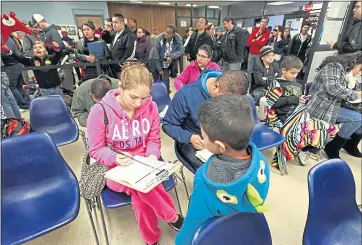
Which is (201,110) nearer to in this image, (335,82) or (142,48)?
(335,82)

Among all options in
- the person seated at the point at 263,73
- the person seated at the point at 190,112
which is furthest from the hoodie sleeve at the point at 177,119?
the person seated at the point at 263,73

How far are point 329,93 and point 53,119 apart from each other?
2.58 meters

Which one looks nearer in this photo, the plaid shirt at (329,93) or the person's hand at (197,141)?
the person's hand at (197,141)

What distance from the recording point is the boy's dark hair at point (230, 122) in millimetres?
694

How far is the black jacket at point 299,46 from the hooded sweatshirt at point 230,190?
4.38 metres

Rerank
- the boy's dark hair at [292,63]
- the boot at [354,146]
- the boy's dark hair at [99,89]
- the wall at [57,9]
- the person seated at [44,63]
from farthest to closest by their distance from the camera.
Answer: the wall at [57,9]
the person seated at [44,63]
the boot at [354,146]
the boy's dark hair at [292,63]
the boy's dark hair at [99,89]

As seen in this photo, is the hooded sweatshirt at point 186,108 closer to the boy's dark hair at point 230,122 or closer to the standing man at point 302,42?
the boy's dark hair at point 230,122

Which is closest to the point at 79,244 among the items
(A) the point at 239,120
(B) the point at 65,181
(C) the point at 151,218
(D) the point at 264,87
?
(B) the point at 65,181

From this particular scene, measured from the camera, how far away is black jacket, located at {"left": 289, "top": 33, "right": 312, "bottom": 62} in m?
4.23

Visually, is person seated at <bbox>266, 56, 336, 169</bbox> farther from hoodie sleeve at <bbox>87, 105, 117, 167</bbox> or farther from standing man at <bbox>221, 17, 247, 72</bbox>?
standing man at <bbox>221, 17, 247, 72</bbox>

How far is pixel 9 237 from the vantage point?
0.98m

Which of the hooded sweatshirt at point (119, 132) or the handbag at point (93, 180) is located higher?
the hooded sweatshirt at point (119, 132)

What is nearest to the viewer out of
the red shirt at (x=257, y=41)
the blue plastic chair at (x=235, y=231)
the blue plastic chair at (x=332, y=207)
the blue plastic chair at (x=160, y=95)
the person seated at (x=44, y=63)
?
the blue plastic chair at (x=235, y=231)

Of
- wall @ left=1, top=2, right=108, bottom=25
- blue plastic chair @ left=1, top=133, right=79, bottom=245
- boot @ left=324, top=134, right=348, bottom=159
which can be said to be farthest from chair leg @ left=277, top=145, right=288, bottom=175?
wall @ left=1, top=2, right=108, bottom=25
